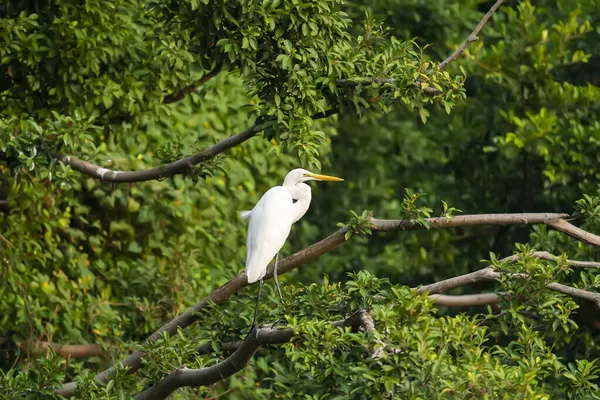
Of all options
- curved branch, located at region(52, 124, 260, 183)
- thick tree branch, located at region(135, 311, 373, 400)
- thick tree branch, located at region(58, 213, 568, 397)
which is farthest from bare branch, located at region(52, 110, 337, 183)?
thick tree branch, located at region(135, 311, 373, 400)

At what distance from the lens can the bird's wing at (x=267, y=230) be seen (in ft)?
14.1

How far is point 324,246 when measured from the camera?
4.46 meters

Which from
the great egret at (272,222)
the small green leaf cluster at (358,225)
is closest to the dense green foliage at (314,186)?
the small green leaf cluster at (358,225)

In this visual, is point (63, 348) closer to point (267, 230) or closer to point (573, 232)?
point (267, 230)

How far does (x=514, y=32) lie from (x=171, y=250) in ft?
8.26

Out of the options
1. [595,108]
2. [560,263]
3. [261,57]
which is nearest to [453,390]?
[560,263]

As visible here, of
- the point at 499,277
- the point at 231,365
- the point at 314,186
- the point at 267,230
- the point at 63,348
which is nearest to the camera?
the point at 231,365

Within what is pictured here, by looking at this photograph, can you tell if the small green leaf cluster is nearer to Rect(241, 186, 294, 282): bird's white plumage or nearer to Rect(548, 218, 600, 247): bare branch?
Rect(241, 186, 294, 282): bird's white plumage

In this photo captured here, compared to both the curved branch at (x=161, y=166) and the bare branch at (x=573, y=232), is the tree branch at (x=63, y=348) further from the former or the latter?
the bare branch at (x=573, y=232)

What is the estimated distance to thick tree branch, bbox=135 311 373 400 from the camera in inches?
143

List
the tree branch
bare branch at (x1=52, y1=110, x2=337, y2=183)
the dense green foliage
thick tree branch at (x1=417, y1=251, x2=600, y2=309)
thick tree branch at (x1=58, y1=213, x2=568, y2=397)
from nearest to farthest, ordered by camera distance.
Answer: the dense green foliage
thick tree branch at (x1=417, y1=251, x2=600, y2=309)
thick tree branch at (x1=58, y1=213, x2=568, y2=397)
bare branch at (x1=52, y1=110, x2=337, y2=183)
the tree branch

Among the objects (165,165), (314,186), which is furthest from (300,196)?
(314,186)

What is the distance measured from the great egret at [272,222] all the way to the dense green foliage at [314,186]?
125 millimetres

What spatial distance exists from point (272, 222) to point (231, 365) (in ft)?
2.12
